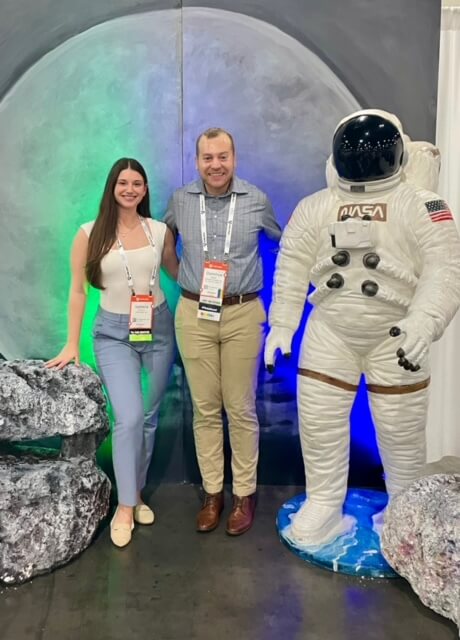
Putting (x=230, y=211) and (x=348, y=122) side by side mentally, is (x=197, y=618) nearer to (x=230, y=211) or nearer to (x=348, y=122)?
(x=230, y=211)

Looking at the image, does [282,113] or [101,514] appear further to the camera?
[282,113]

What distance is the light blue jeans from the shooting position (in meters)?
2.46

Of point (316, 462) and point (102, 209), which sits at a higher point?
point (102, 209)

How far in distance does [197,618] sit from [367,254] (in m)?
1.37

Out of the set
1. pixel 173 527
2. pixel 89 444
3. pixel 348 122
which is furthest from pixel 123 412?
pixel 348 122

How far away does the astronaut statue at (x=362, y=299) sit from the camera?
85.3 inches

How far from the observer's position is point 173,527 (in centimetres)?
263

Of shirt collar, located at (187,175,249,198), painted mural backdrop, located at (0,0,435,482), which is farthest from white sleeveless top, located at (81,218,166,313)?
painted mural backdrop, located at (0,0,435,482)

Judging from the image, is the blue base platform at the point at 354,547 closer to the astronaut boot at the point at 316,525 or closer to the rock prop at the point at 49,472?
the astronaut boot at the point at 316,525

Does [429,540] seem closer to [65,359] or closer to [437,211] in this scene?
[437,211]

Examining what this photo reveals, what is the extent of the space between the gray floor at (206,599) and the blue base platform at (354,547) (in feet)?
0.11

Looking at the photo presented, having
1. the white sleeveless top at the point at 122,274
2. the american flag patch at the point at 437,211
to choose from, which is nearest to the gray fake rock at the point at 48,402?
the white sleeveless top at the point at 122,274

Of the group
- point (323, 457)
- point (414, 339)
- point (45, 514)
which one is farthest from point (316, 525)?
point (45, 514)

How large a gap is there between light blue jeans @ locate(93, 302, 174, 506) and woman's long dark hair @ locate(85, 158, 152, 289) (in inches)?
7.0
